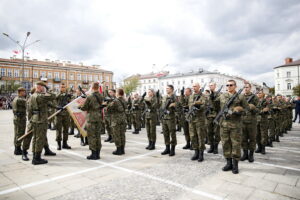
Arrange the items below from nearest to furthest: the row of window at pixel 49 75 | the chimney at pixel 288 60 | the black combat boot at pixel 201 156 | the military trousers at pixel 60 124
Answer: the black combat boot at pixel 201 156 < the military trousers at pixel 60 124 < the row of window at pixel 49 75 < the chimney at pixel 288 60

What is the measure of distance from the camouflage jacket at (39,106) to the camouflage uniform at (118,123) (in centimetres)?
188

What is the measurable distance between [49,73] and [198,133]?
200 ft

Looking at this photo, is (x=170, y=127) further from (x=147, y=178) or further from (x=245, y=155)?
(x=245, y=155)

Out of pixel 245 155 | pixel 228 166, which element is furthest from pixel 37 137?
pixel 245 155

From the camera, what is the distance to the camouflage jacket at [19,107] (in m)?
6.10

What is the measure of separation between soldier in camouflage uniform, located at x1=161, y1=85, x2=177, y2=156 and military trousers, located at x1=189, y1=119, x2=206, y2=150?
654 millimetres

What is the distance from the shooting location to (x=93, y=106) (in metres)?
5.72

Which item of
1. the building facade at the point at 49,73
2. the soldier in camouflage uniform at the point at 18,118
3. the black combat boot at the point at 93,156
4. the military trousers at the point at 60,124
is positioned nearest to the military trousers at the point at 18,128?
the soldier in camouflage uniform at the point at 18,118

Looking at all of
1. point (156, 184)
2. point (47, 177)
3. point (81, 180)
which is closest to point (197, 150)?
point (156, 184)

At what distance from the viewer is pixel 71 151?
22.0 feet

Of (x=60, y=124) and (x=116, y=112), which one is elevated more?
(x=116, y=112)

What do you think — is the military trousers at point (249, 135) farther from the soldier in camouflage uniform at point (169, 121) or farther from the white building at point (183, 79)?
the white building at point (183, 79)

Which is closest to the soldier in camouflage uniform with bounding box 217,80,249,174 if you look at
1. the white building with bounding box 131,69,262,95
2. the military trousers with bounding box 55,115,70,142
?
the military trousers with bounding box 55,115,70,142

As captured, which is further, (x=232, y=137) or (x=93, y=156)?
(x=93, y=156)
